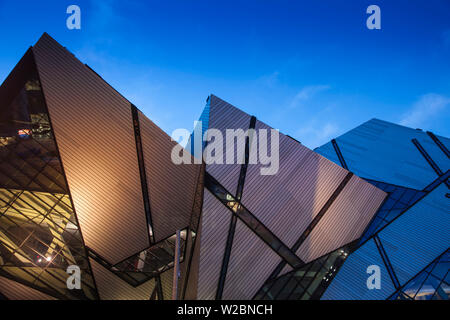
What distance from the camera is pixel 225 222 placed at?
1027 centimetres

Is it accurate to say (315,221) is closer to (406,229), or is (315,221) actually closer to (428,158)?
(406,229)

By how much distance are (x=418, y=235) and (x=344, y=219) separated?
4.51m

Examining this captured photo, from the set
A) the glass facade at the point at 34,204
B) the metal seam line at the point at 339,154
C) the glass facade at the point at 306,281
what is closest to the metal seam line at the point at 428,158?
the metal seam line at the point at 339,154

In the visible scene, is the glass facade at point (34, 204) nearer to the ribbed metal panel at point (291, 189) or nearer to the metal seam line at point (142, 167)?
the metal seam line at point (142, 167)

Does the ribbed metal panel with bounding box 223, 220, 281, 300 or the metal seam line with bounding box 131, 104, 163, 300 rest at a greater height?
the metal seam line with bounding box 131, 104, 163, 300

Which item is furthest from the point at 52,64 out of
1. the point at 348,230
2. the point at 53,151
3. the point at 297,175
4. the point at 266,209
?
the point at 348,230

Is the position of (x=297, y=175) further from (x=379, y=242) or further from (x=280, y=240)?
(x=379, y=242)

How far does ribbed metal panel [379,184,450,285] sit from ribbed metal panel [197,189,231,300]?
9.98 metres

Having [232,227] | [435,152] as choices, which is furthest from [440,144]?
[232,227]

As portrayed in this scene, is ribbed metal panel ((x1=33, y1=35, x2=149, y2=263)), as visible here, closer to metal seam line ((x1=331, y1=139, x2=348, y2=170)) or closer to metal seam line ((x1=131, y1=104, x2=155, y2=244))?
metal seam line ((x1=131, y1=104, x2=155, y2=244))

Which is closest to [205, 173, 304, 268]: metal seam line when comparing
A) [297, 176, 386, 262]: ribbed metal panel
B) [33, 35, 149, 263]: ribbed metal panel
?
[297, 176, 386, 262]: ribbed metal panel

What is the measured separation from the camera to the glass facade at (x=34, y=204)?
10492mm

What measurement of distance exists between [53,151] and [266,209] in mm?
12116

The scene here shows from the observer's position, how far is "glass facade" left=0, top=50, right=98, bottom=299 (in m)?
10.5
